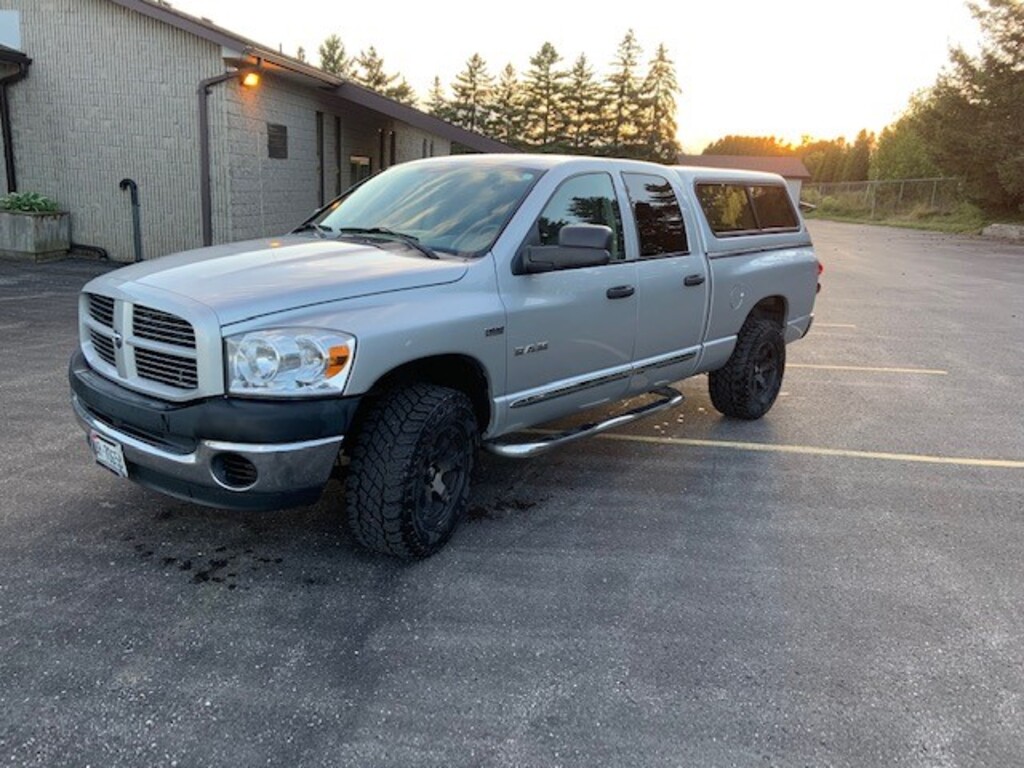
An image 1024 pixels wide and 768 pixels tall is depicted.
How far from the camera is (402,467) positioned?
3.35 meters

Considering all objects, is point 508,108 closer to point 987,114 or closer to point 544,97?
point 544,97

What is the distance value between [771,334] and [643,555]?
281 cm

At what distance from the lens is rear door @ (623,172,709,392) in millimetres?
4719

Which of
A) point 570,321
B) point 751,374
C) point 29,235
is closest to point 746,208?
point 751,374

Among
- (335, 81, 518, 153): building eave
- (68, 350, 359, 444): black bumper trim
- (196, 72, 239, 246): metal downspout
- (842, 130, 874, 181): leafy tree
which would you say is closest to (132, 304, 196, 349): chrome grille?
(68, 350, 359, 444): black bumper trim

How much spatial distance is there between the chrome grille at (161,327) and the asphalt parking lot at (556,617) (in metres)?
1.04

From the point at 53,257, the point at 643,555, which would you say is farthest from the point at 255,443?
the point at 53,257

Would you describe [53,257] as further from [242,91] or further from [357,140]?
[357,140]

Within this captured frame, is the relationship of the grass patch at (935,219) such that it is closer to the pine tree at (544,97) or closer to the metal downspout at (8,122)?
the pine tree at (544,97)

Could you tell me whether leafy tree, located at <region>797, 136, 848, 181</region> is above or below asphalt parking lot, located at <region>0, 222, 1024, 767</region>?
above

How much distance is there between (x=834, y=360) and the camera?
8547mm

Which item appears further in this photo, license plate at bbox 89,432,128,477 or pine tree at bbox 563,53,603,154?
pine tree at bbox 563,53,603,154

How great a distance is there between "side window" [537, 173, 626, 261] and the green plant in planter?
39.4 ft

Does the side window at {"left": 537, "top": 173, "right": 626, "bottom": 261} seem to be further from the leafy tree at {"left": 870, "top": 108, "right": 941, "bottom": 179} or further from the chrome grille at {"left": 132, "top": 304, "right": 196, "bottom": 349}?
the leafy tree at {"left": 870, "top": 108, "right": 941, "bottom": 179}
